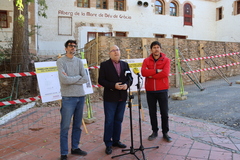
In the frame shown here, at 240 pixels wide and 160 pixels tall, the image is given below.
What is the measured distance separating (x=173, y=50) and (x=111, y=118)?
27.5ft

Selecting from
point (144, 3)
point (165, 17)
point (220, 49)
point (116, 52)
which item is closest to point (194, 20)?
point (165, 17)

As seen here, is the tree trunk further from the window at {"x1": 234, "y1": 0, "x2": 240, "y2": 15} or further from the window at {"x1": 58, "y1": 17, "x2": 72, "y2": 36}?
the window at {"x1": 234, "y1": 0, "x2": 240, "y2": 15}

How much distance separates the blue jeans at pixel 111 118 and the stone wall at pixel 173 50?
5928mm

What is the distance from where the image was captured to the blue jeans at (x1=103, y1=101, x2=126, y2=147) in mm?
3385

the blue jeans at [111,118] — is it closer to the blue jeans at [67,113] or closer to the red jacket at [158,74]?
the blue jeans at [67,113]

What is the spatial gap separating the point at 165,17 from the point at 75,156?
16.7m

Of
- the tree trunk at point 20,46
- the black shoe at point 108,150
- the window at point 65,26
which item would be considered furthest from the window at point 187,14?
the black shoe at point 108,150

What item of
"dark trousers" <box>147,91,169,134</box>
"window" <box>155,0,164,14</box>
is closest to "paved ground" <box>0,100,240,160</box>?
"dark trousers" <box>147,91,169,134</box>

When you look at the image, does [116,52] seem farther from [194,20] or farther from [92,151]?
[194,20]

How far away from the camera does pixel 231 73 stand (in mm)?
12961

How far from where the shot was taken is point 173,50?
10.9m

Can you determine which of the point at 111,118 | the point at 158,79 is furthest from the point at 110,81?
the point at 158,79

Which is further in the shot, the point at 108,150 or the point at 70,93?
the point at 108,150

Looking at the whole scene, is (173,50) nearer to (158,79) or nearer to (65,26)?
(158,79)
